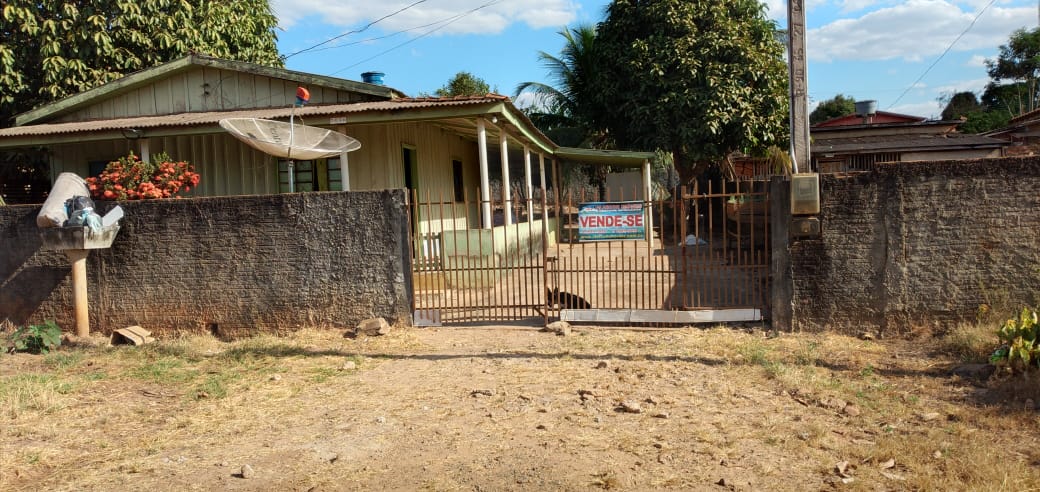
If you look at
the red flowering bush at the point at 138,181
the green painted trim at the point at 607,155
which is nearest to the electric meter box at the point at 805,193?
the red flowering bush at the point at 138,181

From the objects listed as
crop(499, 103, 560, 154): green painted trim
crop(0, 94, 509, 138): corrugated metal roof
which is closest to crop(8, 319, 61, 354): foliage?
crop(0, 94, 509, 138): corrugated metal roof

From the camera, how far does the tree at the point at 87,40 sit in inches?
525

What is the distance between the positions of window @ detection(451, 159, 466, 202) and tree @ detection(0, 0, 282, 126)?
19.0ft

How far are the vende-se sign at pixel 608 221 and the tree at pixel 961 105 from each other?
3957 centimetres

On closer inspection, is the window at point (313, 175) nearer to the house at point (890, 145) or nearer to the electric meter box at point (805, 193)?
the electric meter box at point (805, 193)

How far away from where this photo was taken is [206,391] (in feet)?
19.5

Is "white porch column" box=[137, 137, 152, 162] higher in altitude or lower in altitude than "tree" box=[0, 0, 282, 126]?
lower

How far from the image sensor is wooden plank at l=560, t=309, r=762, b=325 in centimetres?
745

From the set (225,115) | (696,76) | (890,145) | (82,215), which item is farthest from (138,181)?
(890,145)

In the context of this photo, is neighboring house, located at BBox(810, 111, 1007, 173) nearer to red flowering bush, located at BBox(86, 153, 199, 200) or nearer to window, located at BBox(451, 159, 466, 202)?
window, located at BBox(451, 159, 466, 202)

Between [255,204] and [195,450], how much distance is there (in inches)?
154

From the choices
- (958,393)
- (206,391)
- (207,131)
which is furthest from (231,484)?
(207,131)

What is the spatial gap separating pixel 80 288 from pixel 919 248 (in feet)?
29.8

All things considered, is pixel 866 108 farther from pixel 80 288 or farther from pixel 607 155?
pixel 80 288
